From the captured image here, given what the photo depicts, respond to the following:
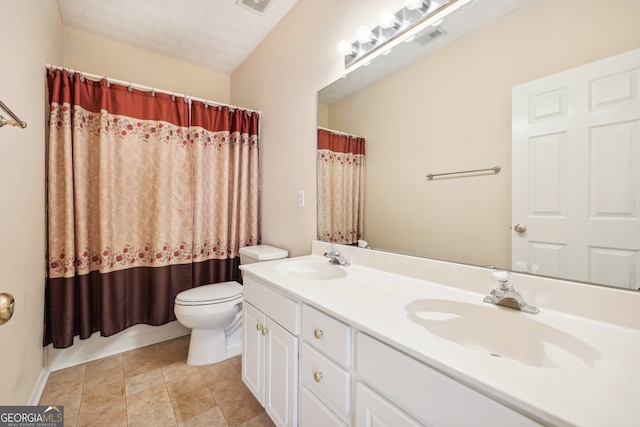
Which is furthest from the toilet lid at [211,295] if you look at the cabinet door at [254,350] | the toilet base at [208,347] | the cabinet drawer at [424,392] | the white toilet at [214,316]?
the cabinet drawer at [424,392]

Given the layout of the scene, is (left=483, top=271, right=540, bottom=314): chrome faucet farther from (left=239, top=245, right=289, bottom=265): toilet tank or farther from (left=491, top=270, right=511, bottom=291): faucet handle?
(left=239, top=245, right=289, bottom=265): toilet tank

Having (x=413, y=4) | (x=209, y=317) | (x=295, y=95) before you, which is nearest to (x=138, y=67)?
(x=295, y=95)

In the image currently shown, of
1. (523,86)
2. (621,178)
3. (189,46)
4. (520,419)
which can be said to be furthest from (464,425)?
(189,46)

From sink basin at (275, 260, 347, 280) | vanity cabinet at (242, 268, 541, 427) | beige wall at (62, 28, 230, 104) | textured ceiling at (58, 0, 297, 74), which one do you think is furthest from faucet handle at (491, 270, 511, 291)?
beige wall at (62, 28, 230, 104)

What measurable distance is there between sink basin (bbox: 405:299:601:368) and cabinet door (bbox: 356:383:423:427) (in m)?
0.24

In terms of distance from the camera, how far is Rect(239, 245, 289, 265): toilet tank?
1901 millimetres

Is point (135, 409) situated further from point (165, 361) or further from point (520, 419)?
point (520, 419)

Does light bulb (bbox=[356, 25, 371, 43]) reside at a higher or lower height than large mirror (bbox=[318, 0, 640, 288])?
higher

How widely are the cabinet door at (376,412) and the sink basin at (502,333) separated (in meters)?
0.24

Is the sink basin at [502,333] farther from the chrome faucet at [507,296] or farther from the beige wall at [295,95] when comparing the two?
the beige wall at [295,95]

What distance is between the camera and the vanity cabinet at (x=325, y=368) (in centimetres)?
82

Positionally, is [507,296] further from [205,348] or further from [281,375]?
[205,348]

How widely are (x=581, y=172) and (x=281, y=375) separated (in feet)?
4.12

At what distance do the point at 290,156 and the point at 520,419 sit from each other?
1811 mm
